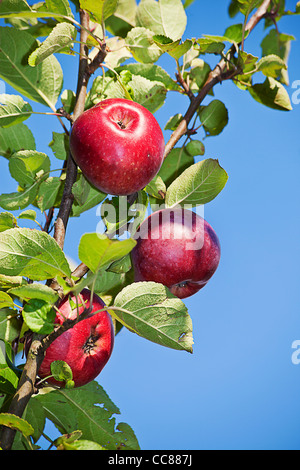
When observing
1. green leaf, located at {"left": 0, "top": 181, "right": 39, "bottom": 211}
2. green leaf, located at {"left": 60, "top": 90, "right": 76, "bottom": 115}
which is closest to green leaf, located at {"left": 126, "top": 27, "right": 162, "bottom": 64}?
green leaf, located at {"left": 60, "top": 90, "right": 76, "bottom": 115}

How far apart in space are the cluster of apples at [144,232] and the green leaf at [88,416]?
0.03 metres

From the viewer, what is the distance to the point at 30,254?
0.80 m

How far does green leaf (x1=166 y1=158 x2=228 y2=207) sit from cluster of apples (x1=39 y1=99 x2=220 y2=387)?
0.11 feet

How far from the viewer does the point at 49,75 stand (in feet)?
3.52

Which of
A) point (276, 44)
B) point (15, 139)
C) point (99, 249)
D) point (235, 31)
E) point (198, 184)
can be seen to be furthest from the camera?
point (276, 44)

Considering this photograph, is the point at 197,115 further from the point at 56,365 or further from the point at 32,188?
the point at 56,365

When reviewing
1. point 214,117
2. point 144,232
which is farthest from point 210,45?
point 144,232

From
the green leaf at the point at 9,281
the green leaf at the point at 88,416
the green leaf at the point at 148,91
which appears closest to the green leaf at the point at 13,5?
the green leaf at the point at 148,91

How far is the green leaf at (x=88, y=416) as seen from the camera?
0.92 meters

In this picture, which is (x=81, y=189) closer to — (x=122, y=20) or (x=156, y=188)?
(x=156, y=188)

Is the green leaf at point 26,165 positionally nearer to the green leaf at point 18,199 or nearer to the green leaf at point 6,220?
the green leaf at point 18,199

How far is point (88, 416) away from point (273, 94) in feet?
3.39

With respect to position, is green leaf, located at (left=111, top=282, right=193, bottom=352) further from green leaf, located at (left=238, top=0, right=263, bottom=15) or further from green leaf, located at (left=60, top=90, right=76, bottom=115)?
green leaf, located at (left=238, top=0, right=263, bottom=15)
